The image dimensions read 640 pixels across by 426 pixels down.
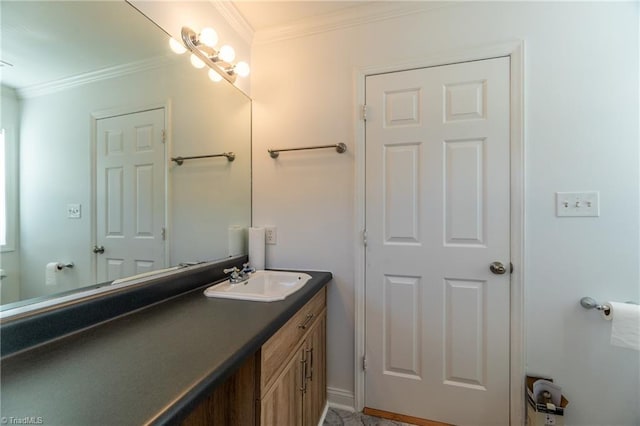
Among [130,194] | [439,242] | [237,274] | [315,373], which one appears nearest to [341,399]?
[315,373]

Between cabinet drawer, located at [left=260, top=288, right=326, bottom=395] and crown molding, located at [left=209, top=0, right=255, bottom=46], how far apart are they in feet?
5.76

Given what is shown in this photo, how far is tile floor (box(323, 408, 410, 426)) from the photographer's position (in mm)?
1537

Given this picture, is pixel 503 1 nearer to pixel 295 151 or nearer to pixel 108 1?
pixel 295 151

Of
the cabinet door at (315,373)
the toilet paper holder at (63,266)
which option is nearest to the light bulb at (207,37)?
the toilet paper holder at (63,266)

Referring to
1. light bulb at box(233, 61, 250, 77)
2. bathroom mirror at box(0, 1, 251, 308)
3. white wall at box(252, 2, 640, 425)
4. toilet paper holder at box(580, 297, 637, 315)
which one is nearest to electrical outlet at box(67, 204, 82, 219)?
bathroom mirror at box(0, 1, 251, 308)

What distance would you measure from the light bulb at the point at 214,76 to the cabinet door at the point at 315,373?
4.99ft

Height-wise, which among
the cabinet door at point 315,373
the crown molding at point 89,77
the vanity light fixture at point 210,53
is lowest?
the cabinet door at point 315,373

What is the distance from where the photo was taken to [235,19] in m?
1.67

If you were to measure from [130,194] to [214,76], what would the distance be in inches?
34.6

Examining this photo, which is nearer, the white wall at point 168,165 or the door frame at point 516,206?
the white wall at point 168,165

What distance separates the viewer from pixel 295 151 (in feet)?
5.85

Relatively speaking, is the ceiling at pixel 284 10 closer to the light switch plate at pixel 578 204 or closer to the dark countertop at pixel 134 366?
the light switch plate at pixel 578 204

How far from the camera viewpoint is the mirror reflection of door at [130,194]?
3.14 feet

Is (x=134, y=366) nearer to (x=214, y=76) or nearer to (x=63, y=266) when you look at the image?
(x=63, y=266)
